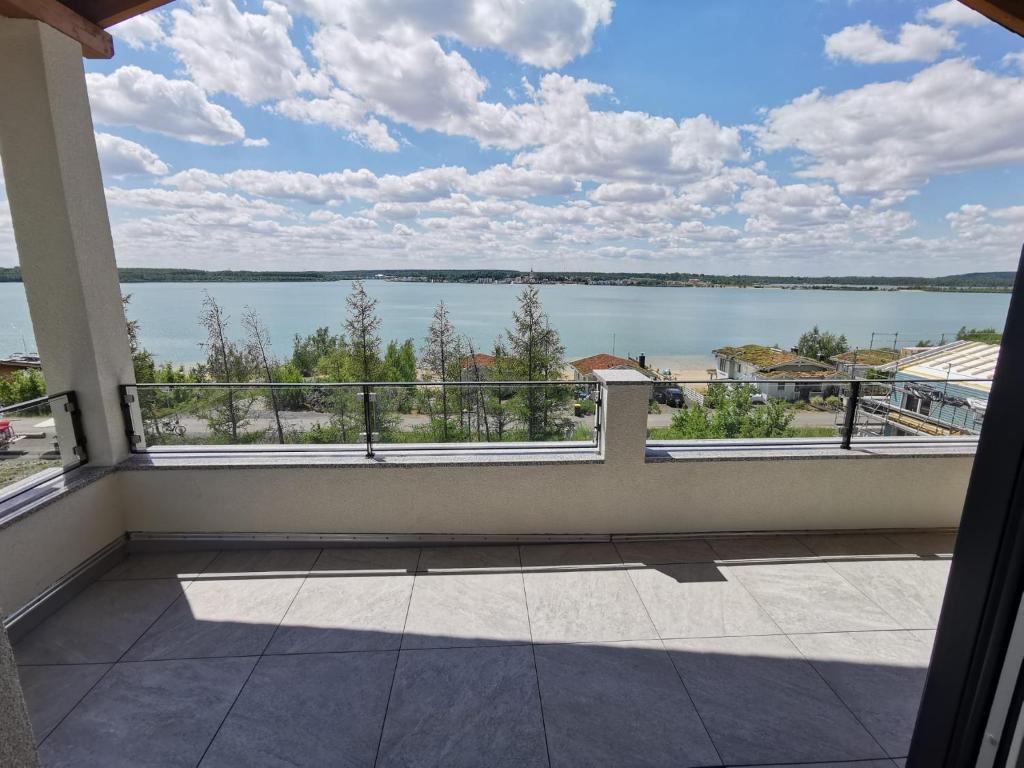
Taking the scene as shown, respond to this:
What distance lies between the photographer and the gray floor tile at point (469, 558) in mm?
3059

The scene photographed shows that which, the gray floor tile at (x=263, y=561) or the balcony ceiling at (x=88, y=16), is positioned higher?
the balcony ceiling at (x=88, y=16)

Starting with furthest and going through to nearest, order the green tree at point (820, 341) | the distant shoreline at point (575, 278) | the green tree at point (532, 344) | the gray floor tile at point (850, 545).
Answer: the green tree at point (820, 341) < the green tree at point (532, 344) < the distant shoreline at point (575, 278) < the gray floor tile at point (850, 545)

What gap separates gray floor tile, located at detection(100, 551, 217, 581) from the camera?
9.78 feet

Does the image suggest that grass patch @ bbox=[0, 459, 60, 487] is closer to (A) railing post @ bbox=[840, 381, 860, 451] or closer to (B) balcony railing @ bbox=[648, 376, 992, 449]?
(B) balcony railing @ bbox=[648, 376, 992, 449]

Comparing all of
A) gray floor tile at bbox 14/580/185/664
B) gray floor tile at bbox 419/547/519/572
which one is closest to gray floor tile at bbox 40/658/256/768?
gray floor tile at bbox 14/580/185/664

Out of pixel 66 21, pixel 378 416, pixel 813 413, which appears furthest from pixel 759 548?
pixel 66 21

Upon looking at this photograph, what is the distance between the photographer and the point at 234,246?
32.1ft

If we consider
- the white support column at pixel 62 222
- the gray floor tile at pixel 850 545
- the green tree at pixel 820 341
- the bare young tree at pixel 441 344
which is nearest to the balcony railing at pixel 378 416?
the white support column at pixel 62 222

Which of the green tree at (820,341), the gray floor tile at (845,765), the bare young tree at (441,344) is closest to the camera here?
the gray floor tile at (845,765)

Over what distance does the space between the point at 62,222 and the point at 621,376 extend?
3.58 m

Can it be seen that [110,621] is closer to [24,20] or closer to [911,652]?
[24,20]

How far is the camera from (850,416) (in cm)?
342

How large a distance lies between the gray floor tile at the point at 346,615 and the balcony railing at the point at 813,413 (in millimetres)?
2036

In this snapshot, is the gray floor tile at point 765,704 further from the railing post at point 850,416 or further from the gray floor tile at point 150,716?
the gray floor tile at point 150,716
